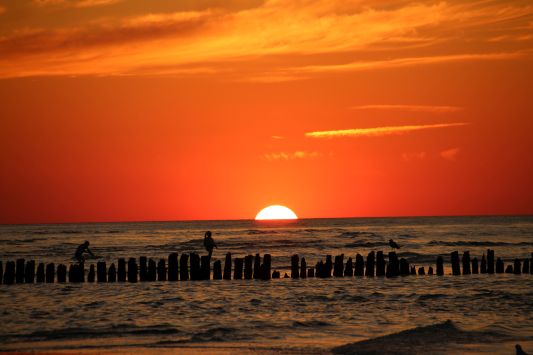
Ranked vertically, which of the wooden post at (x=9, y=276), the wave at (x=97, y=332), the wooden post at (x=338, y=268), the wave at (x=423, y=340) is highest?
the wooden post at (x=338, y=268)

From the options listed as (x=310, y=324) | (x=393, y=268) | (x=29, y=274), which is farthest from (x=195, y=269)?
(x=310, y=324)

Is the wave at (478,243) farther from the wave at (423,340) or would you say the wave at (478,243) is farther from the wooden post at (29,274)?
the wave at (423,340)

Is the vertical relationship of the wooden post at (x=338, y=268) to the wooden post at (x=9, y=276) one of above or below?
above

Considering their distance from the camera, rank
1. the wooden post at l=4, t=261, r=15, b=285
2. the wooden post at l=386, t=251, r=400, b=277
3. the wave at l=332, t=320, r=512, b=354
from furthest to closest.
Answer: the wooden post at l=386, t=251, r=400, b=277, the wooden post at l=4, t=261, r=15, b=285, the wave at l=332, t=320, r=512, b=354

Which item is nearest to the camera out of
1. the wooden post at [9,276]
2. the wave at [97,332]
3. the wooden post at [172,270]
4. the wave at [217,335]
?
the wave at [217,335]

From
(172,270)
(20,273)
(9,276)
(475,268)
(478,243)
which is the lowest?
(9,276)

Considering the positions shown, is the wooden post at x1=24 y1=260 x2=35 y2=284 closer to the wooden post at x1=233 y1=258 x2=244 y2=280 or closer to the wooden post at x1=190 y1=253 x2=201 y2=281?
the wooden post at x1=190 y1=253 x2=201 y2=281

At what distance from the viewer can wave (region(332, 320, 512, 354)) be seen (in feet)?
51.2

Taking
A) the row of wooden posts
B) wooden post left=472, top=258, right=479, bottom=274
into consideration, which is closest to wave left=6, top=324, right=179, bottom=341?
the row of wooden posts

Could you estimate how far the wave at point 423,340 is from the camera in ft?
51.2

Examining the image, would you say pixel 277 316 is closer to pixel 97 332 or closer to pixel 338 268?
pixel 97 332

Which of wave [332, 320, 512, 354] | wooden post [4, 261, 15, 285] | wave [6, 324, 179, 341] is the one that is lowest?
wave [6, 324, 179, 341]

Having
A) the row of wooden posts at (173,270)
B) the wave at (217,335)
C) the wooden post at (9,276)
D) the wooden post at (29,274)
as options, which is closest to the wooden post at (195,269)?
the row of wooden posts at (173,270)

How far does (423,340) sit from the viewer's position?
16.9 metres
